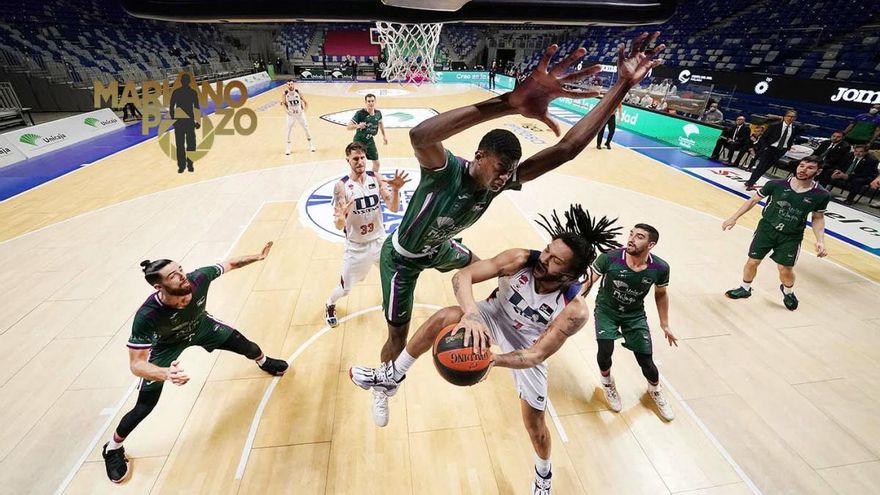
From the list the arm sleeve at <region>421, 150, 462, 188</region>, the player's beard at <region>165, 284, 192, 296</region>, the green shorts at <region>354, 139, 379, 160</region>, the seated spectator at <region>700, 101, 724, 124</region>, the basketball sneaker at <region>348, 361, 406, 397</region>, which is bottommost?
the basketball sneaker at <region>348, 361, 406, 397</region>

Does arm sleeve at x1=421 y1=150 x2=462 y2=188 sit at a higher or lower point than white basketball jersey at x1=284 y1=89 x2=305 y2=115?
higher

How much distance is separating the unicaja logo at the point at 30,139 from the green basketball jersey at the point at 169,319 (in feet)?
40.2

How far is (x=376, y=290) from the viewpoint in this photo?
6117 millimetres

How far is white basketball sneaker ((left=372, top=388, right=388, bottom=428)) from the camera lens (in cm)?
378

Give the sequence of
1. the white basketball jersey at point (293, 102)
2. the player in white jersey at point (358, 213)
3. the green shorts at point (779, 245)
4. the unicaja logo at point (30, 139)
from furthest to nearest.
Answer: the white basketball jersey at point (293, 102), the unicaja logo at point (30, 139), the green shorts at point (779, 245), the player in white jersey at point (358, 213)

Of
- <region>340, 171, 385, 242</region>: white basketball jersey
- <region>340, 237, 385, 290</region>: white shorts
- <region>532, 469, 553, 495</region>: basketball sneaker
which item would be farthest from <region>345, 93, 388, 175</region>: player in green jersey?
<region>532, 469, 553, 495</region>: basketball sneaker

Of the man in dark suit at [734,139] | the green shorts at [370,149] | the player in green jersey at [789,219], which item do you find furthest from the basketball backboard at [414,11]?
the man in dark suit at [734,139]

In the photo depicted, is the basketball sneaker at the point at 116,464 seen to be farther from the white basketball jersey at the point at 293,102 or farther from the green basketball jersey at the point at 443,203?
the white basketball jersey at the point at 293,102

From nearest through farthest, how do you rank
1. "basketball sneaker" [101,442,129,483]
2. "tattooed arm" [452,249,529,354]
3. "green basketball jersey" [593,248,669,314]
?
1. "tattooed arm" [452,249,529,354]
2. "basketball sneaker" [101,442,129,483]
3. "green basketball jersey" [593,248,669,314]

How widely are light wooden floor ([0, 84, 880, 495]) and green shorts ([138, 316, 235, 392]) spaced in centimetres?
72

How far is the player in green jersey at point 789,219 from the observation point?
5.34 m

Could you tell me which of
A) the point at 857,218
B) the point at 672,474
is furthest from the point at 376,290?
the point at 857,218

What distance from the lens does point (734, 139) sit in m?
12.1

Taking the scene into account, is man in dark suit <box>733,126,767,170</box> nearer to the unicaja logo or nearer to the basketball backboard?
the basketball backboard
